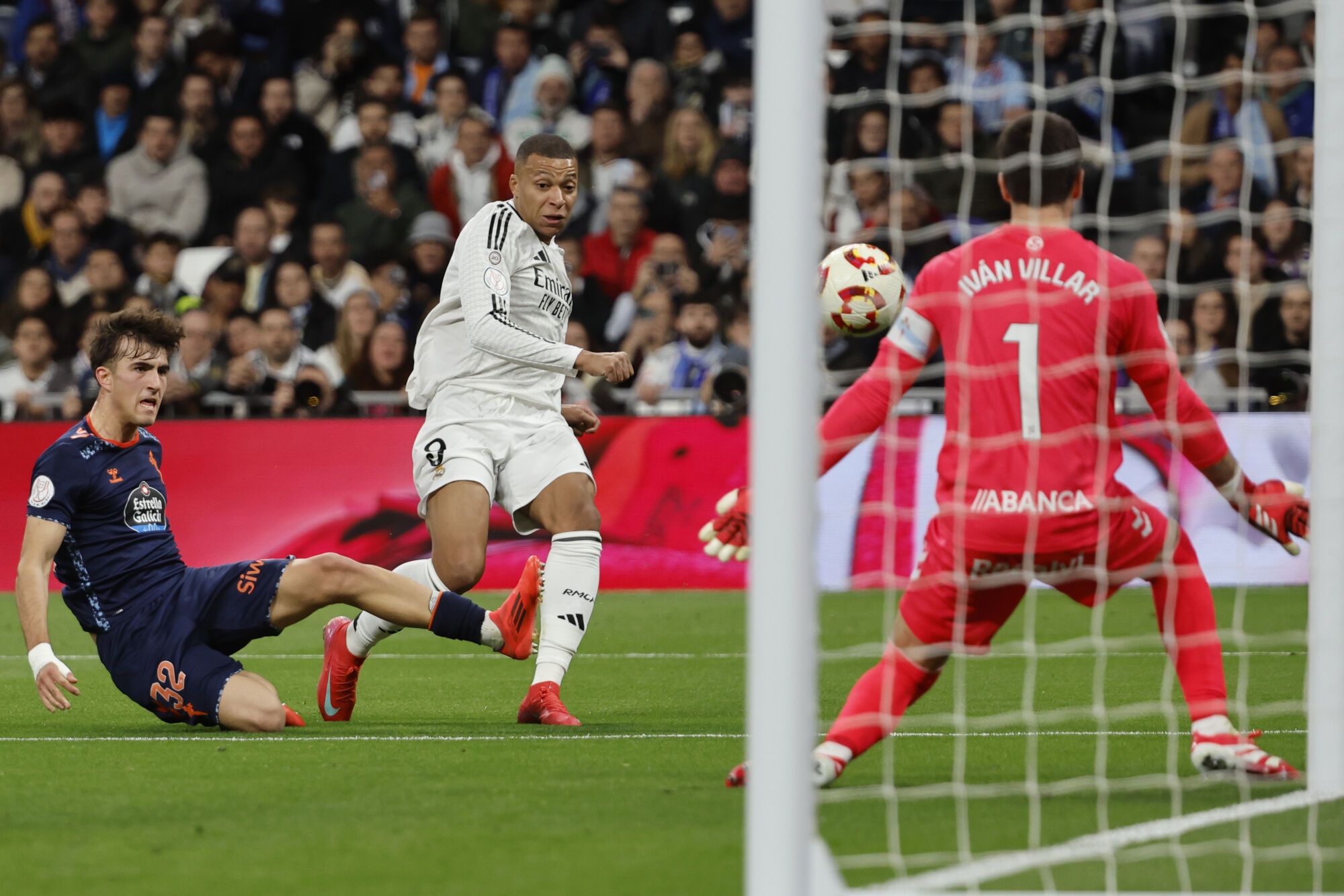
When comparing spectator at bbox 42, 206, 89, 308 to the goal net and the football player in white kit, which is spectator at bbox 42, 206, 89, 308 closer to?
the goal net

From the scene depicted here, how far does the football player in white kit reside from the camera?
5977 mm

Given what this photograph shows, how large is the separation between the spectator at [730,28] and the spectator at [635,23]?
1.13ft

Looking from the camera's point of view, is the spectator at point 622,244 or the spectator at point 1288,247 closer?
the spectator at point 1288,247

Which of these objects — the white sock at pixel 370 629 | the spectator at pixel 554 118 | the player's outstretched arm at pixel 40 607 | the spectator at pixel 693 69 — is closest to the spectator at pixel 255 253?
the spectator at pixel 554 118

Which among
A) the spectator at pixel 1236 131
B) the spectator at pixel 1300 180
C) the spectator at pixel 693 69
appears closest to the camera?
the spectator at pixel 1236 131

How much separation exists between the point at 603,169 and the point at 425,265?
1.60 metres

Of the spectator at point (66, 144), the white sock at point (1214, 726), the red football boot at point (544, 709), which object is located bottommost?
the red football boot at point (544, 709)

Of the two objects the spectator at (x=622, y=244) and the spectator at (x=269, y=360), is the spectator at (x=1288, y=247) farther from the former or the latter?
the spectator at (x=269, y=360)

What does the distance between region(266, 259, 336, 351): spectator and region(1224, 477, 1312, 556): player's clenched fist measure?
8.49 m

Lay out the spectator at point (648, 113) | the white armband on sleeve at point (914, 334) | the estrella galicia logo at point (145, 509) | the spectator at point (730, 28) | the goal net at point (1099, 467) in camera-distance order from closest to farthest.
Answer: the goal net at point (1099, 467), the white armband on sleeve at point (914, 334), the estrella galicia logo at point (145, 509), the spectator at point (648, 113), the spectator at point (730, 28)

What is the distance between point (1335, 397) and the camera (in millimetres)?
4449

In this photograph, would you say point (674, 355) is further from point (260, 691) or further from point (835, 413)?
point (835, 413)

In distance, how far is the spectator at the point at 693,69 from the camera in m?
13.3

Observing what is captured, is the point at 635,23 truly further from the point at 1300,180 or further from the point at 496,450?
the point at 496,450
